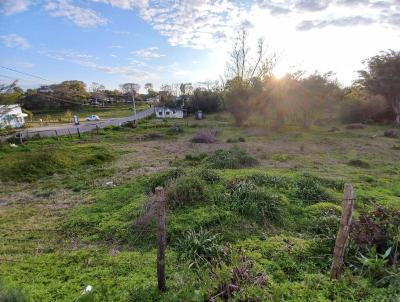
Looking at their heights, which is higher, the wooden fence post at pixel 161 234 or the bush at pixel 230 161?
the wooden fence post at pixel 161 234

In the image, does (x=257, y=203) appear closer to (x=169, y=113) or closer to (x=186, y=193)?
(x=186, y=193)


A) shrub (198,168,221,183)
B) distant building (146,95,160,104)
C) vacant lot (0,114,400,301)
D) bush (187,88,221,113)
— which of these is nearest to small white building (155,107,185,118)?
bush (187,88,221,113)

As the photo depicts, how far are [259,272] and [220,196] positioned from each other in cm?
272

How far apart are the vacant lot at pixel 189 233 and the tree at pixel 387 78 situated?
18977 millimetres

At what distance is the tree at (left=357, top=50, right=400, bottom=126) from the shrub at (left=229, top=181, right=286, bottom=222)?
1007 inches

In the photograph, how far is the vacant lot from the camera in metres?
3.29

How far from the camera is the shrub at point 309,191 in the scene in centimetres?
651

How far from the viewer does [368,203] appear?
20.5ft

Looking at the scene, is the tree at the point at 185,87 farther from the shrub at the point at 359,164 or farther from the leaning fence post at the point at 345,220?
the leaning fence post at the point at 345,220

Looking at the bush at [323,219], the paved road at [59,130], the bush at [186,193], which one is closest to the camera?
the bush at [323,219]

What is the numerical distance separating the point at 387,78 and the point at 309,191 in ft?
81.9

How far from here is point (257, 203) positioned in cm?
569

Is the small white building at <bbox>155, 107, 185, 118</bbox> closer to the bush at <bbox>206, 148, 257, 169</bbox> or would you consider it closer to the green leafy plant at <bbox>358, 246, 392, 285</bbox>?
the bush at <bbox>206, 148, 257, 169</bbox>

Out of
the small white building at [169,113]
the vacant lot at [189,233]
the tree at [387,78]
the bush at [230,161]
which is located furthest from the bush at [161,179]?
the small white building at [169,113]
